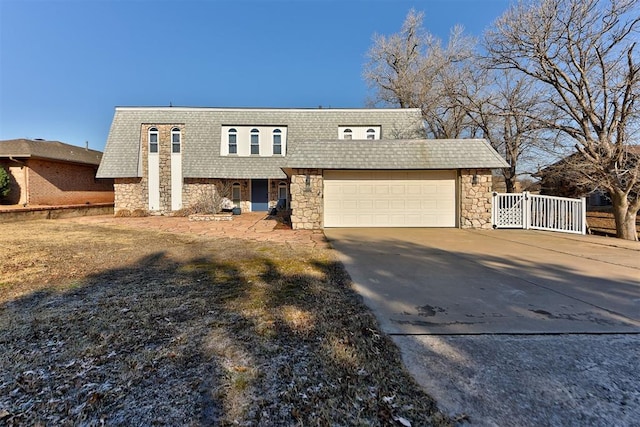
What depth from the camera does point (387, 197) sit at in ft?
37.9

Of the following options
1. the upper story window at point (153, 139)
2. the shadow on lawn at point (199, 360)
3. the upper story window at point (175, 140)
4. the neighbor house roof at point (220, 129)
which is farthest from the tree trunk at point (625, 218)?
the upper story window at point (153, 139)

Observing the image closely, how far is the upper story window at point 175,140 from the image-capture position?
57.9 ft

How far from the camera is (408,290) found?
4410mm

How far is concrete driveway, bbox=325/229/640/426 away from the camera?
2.03 m

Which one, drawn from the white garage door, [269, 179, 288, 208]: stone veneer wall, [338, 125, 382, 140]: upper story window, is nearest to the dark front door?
[269, 179, 288, 208]: stone veneer wall

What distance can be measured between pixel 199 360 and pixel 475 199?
11.3 metres

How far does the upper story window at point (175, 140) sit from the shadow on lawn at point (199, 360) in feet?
49.6

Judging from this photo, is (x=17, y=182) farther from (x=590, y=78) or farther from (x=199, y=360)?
(x=590, y=78)

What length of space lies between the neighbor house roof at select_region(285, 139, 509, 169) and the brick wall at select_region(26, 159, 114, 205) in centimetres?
1550

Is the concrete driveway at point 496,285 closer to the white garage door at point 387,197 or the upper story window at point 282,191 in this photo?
the white garage door at point 387,197

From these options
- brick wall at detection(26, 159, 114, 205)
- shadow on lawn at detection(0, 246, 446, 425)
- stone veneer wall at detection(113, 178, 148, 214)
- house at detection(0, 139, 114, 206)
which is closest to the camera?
shadow on lawn at detection(0, 246, 446, 425)

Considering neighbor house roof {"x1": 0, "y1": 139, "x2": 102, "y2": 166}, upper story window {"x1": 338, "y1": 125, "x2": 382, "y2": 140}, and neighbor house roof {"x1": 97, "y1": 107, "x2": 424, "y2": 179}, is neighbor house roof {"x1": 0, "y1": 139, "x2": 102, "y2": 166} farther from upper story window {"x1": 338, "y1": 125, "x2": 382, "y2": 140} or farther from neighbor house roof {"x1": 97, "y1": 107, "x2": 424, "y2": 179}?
upper story window {"x1": 338, "y1": 125, "x2": 382, "y2": 140}

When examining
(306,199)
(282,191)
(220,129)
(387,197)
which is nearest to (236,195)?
(282,191)

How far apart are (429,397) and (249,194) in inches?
678
